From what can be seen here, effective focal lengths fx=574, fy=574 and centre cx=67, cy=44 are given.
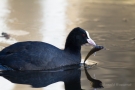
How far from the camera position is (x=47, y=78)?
8.19 meters

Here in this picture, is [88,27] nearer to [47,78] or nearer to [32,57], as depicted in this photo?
[32,57]

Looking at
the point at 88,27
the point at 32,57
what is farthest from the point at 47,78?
the point at 88,27

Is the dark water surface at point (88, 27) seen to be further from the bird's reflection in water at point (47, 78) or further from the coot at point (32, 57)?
the coot at point (32, 57)

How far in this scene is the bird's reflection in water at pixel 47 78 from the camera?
25.7ft

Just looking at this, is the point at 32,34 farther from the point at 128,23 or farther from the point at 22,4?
the point at 22,4

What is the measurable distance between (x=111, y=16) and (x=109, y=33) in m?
1.82

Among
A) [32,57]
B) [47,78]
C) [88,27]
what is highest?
[88,27]

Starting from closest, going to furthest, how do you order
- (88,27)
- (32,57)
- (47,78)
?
(47,78), (32,57), (88,27)

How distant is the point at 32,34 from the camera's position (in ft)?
36.0

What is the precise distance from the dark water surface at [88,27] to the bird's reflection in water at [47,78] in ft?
0.26

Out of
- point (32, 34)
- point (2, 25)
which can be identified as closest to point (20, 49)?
point (32, 34)

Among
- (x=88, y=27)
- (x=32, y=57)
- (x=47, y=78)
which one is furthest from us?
(x=88, y=27)

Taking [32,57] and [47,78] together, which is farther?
[32,57]

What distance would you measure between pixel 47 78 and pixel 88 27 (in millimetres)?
3668
